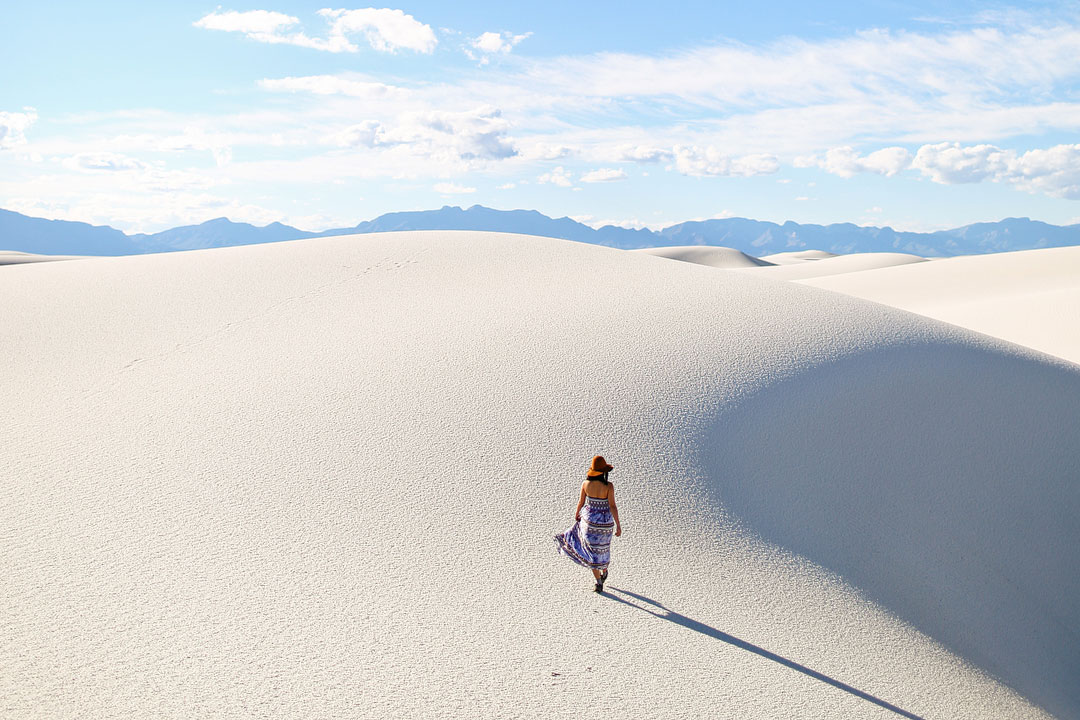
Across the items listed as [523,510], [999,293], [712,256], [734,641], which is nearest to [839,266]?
[712,256]

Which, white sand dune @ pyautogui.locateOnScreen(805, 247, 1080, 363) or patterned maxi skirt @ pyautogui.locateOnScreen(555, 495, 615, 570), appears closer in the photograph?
patterned maxi skirt @ pyautogui.locateOnScreen(555, 495, 615, 570)

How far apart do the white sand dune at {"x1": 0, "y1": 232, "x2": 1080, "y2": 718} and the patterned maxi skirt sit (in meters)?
0.34

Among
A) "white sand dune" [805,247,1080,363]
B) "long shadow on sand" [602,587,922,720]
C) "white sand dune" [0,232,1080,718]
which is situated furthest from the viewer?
"white sand dune" [805,247,1080,363]

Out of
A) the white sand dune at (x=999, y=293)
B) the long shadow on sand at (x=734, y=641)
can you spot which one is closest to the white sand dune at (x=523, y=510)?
the long shadow on sand at (x=734, y=641)

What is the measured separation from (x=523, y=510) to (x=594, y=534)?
152 cm

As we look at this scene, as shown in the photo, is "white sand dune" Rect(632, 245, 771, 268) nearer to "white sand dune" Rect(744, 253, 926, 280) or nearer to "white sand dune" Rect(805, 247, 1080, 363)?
"white sand dune" Rect(744, 253, 926, 280)

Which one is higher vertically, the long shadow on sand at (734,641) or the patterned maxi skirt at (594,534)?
the patterned maxi skirt at (594,534)

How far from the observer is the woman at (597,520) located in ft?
21.8

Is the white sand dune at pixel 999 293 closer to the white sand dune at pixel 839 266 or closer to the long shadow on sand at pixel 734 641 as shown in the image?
the long shadow on sand at pixel 734 641

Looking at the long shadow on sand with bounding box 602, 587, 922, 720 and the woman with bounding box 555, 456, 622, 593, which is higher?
the woman with bounding box 555, 456, 622, 593

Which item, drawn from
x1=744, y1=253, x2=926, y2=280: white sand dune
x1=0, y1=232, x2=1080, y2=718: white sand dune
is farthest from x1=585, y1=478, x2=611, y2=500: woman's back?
x1=744, y1=253, x2=926, y2=280: white sand dune

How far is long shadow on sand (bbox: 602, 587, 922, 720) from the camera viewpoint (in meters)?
6.00

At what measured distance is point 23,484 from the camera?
7.74 m

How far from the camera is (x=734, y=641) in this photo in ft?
21.0
